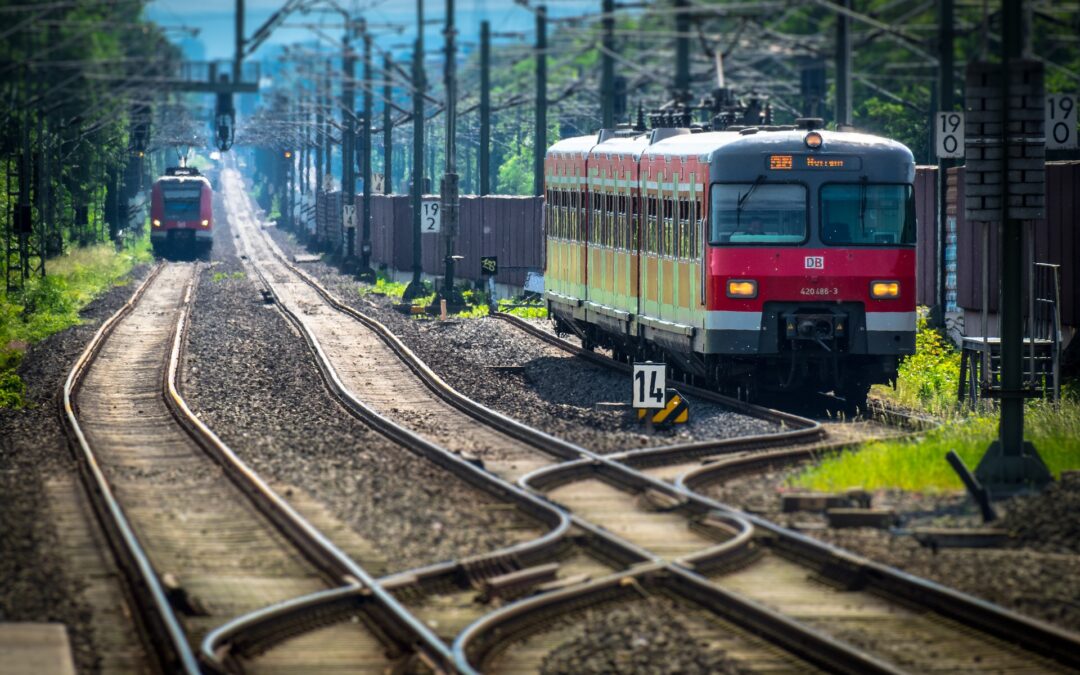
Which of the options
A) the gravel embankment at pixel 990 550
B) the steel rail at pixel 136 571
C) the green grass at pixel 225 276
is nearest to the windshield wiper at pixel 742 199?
the gravel embankment at pixel 990 550

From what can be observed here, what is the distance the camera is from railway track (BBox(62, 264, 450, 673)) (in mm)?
9195

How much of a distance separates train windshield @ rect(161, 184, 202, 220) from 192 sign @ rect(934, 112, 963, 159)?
52.4m

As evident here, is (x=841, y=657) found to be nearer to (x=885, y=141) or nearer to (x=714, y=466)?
(x=714, y=466)

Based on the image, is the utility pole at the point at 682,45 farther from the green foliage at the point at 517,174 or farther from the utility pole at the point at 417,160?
the green foliage at the point at 517,174

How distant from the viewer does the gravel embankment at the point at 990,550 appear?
Answer: 10094 millimetres

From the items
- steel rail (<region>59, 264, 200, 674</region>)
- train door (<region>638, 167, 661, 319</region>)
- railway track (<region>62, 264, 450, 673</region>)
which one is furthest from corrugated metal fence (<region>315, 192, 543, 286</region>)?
steel rail (<region>59, 264, 200, 674</region>)

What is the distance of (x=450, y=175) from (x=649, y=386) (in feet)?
63.9

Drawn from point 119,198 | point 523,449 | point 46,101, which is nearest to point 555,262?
point 523,449

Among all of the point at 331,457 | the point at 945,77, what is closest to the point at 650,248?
the point at 945,77

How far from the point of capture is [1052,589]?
10.2 m

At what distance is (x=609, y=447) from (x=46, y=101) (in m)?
36.8

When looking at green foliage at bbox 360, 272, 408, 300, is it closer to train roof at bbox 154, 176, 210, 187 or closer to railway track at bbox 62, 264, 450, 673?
train roof at bbox 154, 176, 210, 187

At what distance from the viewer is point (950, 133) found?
21.1m

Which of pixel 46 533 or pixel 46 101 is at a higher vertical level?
pixel 46 101
